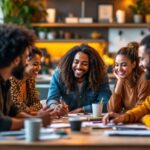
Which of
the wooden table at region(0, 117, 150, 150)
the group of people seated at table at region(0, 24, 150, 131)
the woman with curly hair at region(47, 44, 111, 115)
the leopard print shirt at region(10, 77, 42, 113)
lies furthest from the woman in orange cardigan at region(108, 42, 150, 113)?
the wooden table at region(0, 117, 150, 150)

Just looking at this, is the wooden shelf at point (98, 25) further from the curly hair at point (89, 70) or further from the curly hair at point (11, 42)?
the curly hair at point (11, 42)

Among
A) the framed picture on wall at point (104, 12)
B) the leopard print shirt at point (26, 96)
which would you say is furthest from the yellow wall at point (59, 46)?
the leopard print shirt at point (26, 96)

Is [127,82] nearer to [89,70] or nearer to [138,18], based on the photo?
[89,70]

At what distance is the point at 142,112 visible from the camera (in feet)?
8.86

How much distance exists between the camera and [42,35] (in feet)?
24.4

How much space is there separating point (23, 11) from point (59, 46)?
0.89m

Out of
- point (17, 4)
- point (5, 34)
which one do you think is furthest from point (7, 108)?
point (17, 4)

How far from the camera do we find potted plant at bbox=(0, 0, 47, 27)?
22.5ft

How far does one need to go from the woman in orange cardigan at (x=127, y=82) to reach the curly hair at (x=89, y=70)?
0.92ft

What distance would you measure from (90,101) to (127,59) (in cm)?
47

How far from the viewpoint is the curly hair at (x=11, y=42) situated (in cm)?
230

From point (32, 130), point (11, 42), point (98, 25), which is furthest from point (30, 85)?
point (98, 25)

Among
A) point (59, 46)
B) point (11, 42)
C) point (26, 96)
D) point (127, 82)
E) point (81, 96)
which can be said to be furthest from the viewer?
point (59, 46)

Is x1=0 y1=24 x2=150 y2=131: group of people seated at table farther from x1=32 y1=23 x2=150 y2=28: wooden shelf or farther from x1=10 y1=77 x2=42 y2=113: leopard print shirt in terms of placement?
x1=32 y1=23 x2=150 y2=28: wooden shelf
